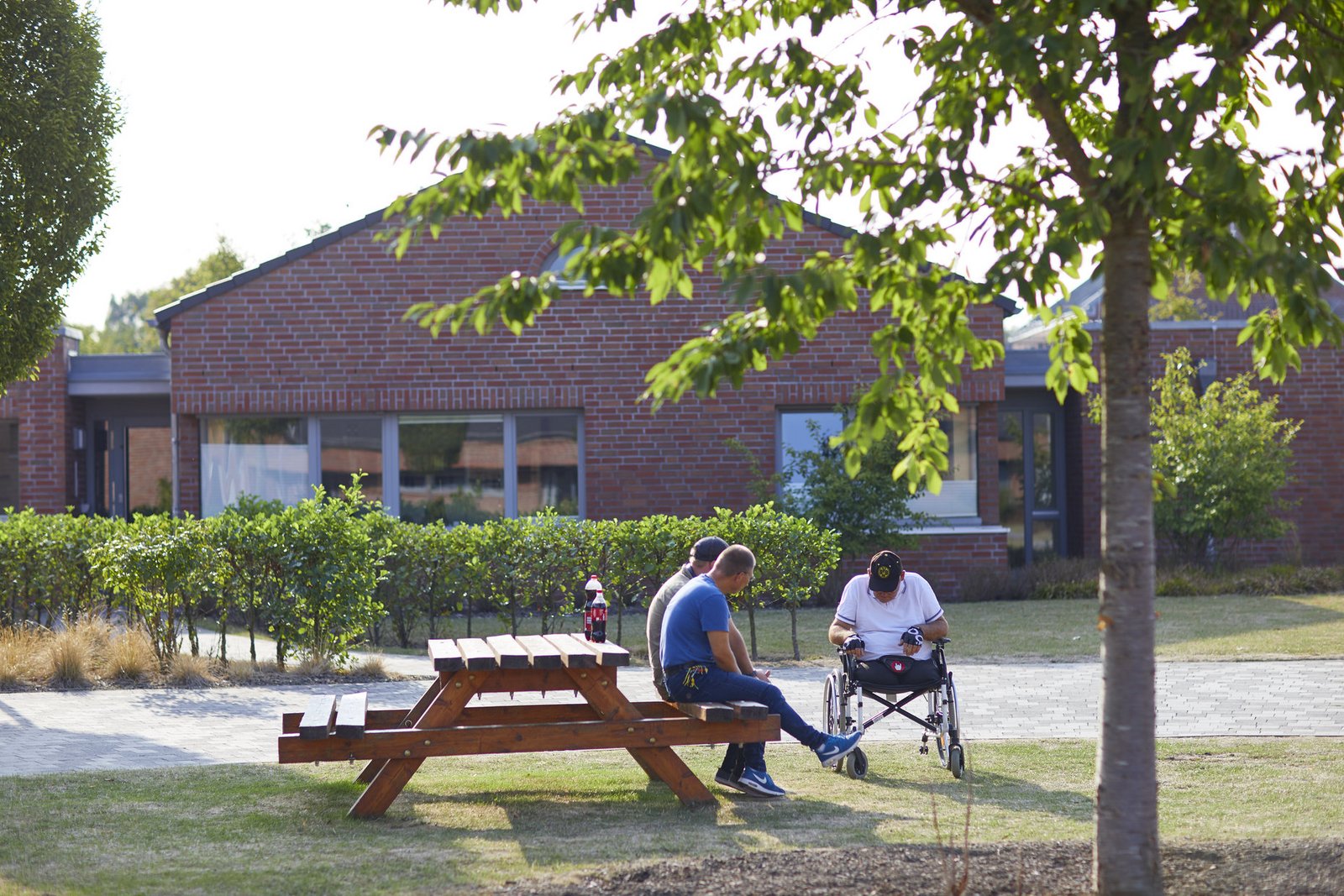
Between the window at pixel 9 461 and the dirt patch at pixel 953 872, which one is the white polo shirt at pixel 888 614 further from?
the window at pixel 9 461

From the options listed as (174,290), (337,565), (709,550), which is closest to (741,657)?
(709,550)

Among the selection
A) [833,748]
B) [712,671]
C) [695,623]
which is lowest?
[833,748]

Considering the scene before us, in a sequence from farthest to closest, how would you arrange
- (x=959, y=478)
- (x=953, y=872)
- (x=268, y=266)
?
(x=959, y=478), (x=268, y=266), (x=953, y=872)

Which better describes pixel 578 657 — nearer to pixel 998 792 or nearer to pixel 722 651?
pixel 722 651

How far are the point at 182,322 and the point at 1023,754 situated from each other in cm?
1331

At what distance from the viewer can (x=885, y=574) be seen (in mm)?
8305

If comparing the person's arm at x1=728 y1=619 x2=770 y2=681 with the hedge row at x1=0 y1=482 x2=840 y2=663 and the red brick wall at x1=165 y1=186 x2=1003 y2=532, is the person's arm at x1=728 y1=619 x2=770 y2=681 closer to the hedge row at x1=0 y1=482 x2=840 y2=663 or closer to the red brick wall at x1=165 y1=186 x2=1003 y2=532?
the hedge row at x1=0 y1=482 x2=840 y2=663

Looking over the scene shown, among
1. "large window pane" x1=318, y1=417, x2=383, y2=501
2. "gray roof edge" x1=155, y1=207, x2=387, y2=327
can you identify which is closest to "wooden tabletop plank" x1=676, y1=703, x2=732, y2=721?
"large window pane" x1=318, y1=417, x2=383, y2=501

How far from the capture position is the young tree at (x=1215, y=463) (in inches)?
758

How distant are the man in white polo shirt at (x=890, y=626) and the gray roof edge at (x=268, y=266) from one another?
11.4m

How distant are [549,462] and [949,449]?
5284 millimetres

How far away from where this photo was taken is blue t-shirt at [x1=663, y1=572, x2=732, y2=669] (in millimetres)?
7363

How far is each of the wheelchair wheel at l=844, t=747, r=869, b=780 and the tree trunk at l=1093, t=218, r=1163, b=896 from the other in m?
2.94

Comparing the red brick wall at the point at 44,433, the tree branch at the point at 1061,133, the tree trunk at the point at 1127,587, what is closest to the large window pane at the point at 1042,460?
the red brick wall at the point at 44,433
